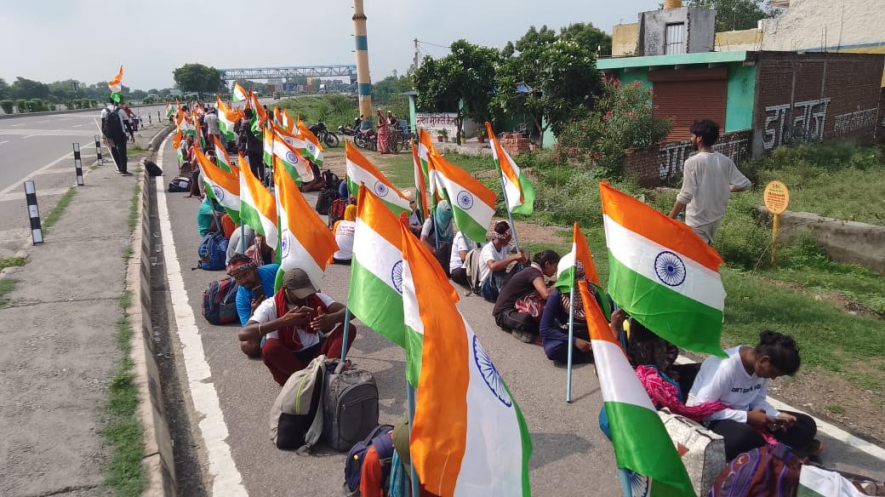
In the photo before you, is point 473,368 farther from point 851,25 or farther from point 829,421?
point 851,25

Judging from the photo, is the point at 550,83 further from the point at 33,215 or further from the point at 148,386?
the point at 148,386

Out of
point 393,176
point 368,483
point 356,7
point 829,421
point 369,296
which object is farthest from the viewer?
point 356,7

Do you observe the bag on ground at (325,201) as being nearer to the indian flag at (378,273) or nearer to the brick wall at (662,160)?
the brick wall at (662,160)

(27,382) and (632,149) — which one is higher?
(632,149)

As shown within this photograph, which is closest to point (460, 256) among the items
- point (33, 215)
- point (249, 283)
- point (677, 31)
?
point (249, 283)

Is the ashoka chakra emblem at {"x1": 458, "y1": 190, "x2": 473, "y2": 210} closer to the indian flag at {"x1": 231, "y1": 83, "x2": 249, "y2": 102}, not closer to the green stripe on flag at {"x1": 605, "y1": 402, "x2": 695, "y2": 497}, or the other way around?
the green stripe on flag at {"x1": 605, "y1": 402, "x2": 695, "y2": 497}

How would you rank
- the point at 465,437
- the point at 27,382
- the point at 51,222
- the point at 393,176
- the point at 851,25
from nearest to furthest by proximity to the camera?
the point at 465,437 < the point at 27,382 < the point at 51,222 < the point at 393,176 < the point at 851,25

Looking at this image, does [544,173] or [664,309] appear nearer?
[664,309]

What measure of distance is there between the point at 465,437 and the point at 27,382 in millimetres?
4279

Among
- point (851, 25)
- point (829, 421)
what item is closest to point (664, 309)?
point (829, 421)

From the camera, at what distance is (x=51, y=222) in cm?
1099

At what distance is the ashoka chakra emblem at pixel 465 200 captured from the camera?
7.22m

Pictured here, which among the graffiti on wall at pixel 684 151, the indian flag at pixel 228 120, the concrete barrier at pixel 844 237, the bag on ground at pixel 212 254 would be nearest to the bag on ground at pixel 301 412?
the bag on ground at pixel 212 254

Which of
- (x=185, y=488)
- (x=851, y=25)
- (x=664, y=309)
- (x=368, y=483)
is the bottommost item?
(x=185, y=488)
